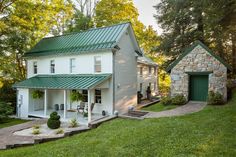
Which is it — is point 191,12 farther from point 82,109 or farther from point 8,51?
point 8,51

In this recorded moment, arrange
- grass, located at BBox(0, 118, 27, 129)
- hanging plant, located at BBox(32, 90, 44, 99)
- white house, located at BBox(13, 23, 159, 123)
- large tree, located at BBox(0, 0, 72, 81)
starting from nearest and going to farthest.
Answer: grass, located at BBox(0, 118, 27, 129), white house, located at BBox(13, 23, 159, 123), hanging plant, located at BBox(32, 90, 44, 99), large tree, located at BBox(0, 0, 72, 81)

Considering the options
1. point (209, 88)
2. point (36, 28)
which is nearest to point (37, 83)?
point (36, 28)

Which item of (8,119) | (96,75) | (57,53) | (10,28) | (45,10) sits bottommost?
(8,119)

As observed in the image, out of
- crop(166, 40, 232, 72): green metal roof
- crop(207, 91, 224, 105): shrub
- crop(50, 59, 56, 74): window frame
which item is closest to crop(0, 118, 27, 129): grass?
crop(50, 59, 56, 74): window frame

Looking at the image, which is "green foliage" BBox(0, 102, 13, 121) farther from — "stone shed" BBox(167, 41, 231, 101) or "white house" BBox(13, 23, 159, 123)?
"stone shed" BBox(167, 41, 231, 101)

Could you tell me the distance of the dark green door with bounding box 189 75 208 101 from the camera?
1501 cm

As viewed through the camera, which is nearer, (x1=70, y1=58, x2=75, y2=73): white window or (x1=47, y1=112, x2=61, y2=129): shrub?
(x1=47, y1=112, x2=61, y2=129): shrub

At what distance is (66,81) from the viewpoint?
1641 centimetres

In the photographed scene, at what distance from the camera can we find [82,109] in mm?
15727

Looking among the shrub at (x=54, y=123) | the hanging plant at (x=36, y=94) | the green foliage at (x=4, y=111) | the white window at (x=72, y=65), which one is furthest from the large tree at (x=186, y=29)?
the green foliage at (x=4, y=111)

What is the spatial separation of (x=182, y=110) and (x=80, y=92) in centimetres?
912

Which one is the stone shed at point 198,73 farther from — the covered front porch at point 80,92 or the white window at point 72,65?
the white window at point 72,65

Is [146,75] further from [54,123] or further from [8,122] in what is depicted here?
[8,122]

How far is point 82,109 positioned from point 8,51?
1342cm
